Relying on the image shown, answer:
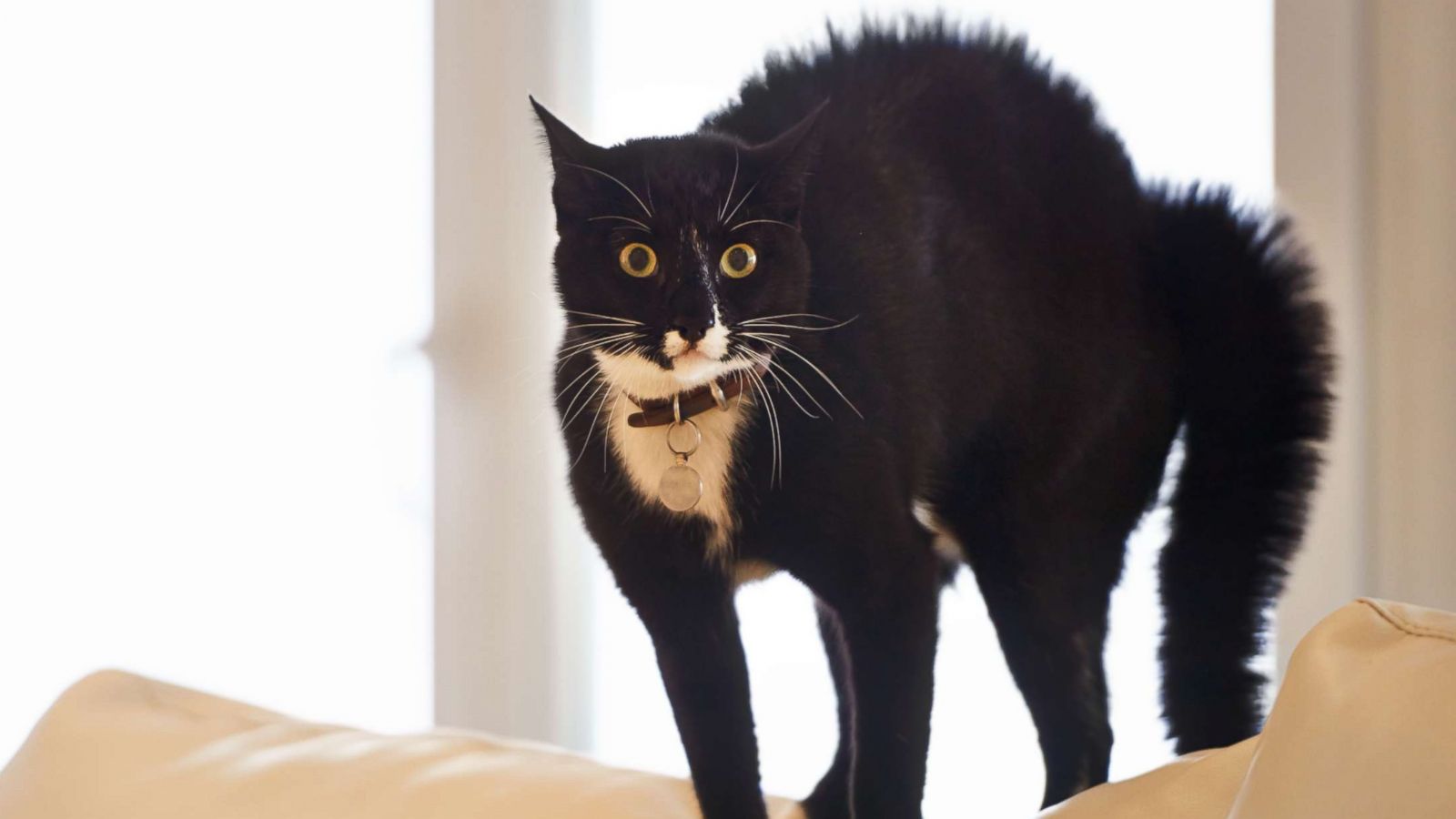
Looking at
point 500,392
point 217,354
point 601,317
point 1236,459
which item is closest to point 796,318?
point 601,317

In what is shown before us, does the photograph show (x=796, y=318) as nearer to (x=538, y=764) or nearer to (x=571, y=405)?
(x=571, y=405)

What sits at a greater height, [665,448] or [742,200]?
[742,200]

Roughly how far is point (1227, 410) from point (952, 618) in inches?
18.4

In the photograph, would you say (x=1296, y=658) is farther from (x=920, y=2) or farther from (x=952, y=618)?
(x=920, y=2)

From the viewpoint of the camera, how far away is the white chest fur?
31.9 inches

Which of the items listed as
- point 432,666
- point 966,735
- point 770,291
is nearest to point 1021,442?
point 770,291

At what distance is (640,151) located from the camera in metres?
0.81

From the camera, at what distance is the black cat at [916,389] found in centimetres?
80

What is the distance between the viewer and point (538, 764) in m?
0.93

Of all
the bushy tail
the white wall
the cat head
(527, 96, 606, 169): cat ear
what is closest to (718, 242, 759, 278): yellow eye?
the cat head

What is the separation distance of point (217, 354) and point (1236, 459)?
4.33 ft

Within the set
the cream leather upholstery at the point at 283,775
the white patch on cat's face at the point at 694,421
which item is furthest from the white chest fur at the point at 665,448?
the cream leather upholstery at the point at 283,775

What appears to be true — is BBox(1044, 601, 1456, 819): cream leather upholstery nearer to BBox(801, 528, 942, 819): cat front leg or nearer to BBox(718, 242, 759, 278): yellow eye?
BBox(801, 528, 942, 819): cat front leg

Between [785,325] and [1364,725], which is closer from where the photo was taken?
[1364,725]
